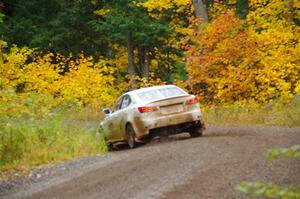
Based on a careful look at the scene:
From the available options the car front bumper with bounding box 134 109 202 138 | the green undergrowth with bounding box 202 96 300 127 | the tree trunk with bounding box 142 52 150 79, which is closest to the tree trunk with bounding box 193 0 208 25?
the green undergrowth with bounding box 202 96 300 127

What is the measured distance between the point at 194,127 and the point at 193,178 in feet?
22.0

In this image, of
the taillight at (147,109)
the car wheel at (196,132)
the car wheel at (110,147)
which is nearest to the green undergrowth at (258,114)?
the car wheel at (196,132)

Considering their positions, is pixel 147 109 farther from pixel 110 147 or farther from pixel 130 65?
pixel 130 65

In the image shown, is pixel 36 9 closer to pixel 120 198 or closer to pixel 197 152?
pixel 197 152

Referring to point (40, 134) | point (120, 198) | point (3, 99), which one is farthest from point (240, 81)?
point (120, 198)

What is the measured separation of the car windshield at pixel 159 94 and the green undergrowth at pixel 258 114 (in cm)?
430

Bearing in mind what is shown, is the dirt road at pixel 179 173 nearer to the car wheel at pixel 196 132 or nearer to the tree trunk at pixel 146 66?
the car wheel at pixel 196 132

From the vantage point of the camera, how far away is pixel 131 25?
32500mm

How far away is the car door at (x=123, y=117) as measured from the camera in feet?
49.2

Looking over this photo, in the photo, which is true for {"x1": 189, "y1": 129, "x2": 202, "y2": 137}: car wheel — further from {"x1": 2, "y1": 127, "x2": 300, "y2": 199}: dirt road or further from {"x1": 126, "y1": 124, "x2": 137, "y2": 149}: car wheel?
{"x1": 2, "y1": 127, "x2": 300, "y2": 199}: dirt road

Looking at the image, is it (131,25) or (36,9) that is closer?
(131,25)

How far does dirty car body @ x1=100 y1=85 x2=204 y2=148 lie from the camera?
46.4 ft

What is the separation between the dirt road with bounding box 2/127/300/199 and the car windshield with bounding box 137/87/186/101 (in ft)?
7.59

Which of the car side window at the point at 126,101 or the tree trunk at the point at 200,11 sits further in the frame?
the tree trunk at the point at 200,11
